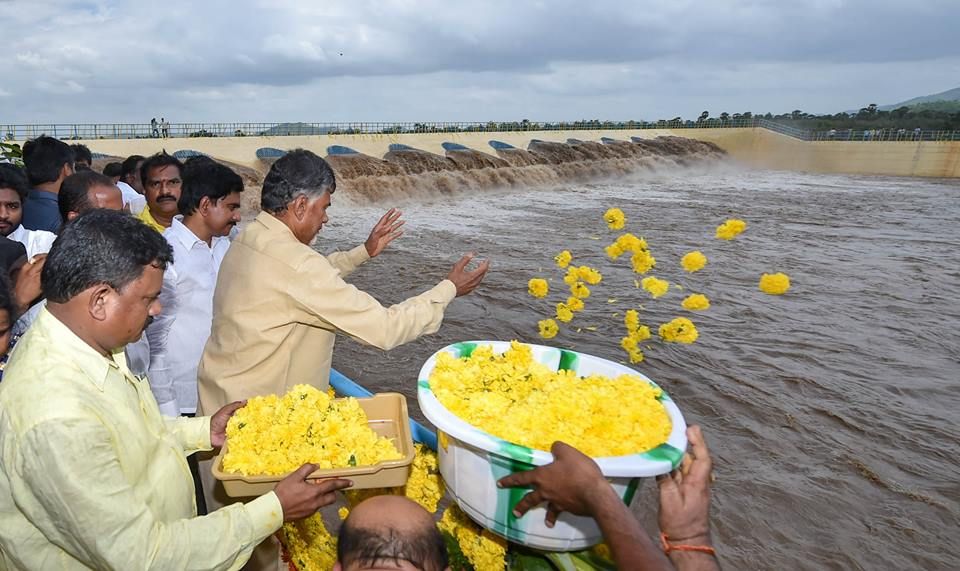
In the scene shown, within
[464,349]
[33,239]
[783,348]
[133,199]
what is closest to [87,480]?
[464,349]

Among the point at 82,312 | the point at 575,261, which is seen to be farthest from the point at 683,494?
the point at 575,261

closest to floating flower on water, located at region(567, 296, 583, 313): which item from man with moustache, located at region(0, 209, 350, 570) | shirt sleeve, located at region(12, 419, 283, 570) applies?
man with moustache, located at region(0, 209, 350, 570)

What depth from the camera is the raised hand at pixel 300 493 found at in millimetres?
1656

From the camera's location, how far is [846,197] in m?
22.7

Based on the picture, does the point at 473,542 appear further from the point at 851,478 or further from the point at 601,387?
the point at 851,478

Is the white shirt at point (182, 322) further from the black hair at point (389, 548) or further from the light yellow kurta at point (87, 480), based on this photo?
the black hair at point (389, 548)

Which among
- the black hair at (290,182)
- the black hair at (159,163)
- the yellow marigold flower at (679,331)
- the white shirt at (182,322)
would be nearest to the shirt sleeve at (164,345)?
the white shirt at (182,322)

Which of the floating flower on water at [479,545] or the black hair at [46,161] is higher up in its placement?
the black hair at [46,161]

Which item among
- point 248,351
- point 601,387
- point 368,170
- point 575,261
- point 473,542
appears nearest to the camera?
point 601,387

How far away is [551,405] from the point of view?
164 centimetres

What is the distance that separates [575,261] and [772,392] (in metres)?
6.30

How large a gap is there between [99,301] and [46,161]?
3.51 meters

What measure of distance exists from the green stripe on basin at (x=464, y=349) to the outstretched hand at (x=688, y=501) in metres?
0.70

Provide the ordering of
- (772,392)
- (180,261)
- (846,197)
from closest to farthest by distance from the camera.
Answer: (180,261), (772,392), (846,197)
